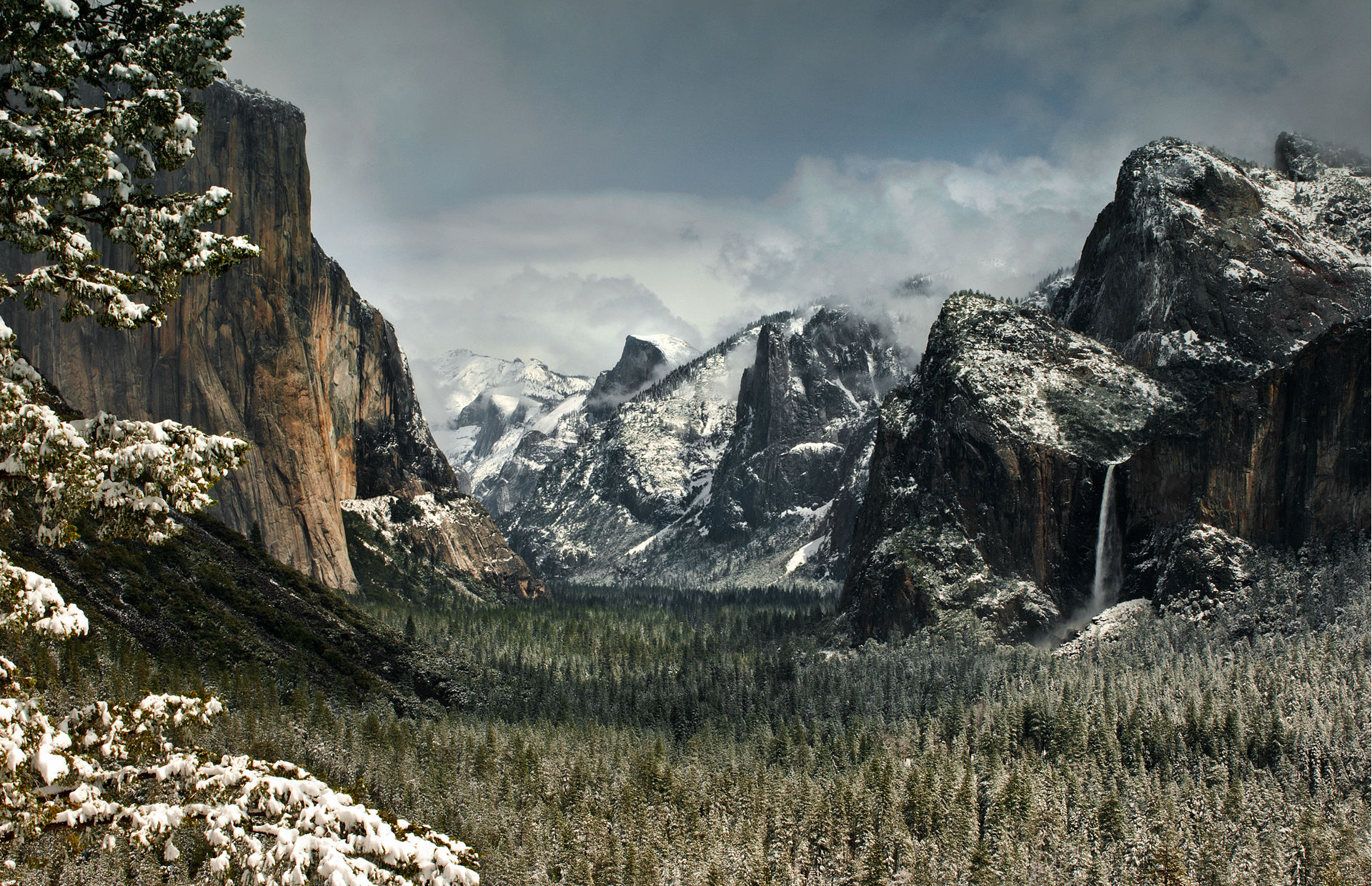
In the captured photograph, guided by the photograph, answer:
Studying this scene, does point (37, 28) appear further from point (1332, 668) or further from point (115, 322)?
point (1332, 668)

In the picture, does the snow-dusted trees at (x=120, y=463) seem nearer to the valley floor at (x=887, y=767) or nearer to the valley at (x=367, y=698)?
the valley at (x=367, y=698)

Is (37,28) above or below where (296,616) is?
above

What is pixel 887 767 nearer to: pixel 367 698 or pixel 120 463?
pixel 367 698

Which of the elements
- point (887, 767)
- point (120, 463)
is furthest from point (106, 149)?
point (887, 767)

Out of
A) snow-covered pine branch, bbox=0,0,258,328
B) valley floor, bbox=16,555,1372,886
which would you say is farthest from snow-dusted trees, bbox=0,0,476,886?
valley floor, bbox=16,555,1372,886

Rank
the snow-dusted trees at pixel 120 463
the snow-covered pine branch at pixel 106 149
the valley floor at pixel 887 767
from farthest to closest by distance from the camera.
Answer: the valley floor at pixel 887 767 → the snow-covered pine branch at pixel 106 149 → the snow-dusted trees at pixel 120 463

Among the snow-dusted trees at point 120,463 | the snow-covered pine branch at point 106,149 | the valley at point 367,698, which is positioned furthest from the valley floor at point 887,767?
the snow-covered pine branch at point 106,149

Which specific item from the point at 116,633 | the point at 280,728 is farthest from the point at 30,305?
the point at 116,633

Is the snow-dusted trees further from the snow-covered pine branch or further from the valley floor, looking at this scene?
the valley floor
